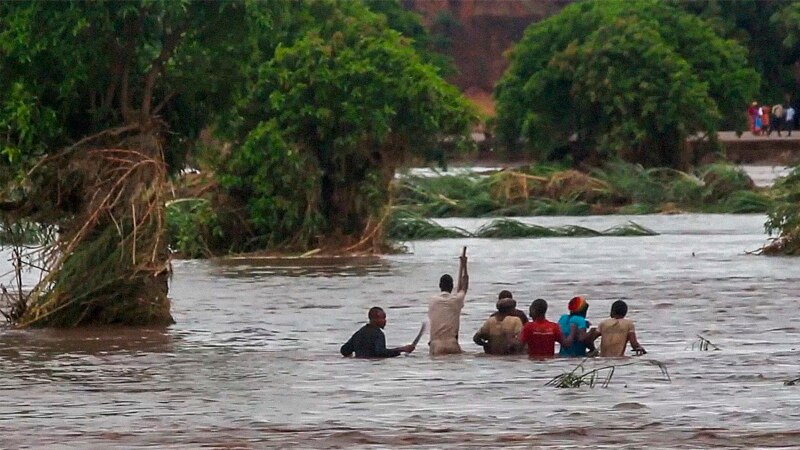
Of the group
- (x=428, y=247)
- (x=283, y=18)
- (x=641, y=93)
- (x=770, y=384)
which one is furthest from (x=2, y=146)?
(x=641, y=93)

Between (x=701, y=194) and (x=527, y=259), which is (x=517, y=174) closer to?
(x=701, y=194)

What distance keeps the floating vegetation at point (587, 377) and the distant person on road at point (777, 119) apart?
57.3 m

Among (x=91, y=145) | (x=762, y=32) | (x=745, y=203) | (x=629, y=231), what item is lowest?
(x=629, y=231)

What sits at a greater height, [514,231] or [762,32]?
[762,32]

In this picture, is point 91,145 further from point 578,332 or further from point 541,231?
point 541,231

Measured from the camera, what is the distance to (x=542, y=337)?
59.6 feet

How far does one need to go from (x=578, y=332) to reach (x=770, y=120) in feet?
192

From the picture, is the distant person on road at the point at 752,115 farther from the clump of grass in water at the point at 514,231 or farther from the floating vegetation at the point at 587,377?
the floating vegetation at the point at 587,377

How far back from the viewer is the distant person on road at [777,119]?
242 feet

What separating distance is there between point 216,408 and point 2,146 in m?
6.77

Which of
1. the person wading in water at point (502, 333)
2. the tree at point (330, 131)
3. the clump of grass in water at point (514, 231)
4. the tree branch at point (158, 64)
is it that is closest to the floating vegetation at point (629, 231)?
the clump of grass in water at point (514, 231)

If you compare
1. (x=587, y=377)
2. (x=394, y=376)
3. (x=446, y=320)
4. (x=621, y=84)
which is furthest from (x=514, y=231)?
(x=587, y=377)

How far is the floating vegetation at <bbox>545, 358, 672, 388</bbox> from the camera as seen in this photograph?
52.7 feet

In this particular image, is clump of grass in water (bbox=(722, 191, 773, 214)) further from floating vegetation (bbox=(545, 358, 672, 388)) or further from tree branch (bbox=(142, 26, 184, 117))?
floating vegetation (bbox=(545, 358, 672, 388))
